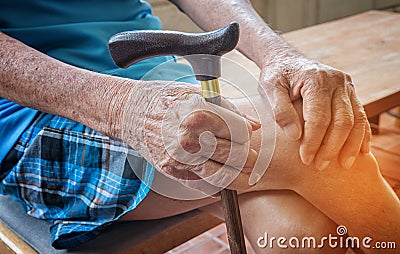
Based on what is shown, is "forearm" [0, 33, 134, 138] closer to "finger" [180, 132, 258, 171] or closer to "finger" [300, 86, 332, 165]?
"finger" [180, 132, 258, 171]

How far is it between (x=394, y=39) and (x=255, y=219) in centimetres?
107

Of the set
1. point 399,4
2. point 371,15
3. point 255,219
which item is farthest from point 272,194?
point 399,4

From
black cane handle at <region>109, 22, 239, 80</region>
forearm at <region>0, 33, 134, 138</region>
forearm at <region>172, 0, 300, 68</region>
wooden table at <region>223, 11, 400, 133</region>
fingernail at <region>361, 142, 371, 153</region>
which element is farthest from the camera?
wooden table at <region>223, 11, 400, 133</region>

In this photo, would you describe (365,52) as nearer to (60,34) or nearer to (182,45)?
(60,34)

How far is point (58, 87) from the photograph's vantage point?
745mm

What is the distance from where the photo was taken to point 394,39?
5.57 feet

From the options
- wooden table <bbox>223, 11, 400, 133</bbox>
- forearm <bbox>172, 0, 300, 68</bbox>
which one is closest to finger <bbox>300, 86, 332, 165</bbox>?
forearm <bbox>172, 0, 300, 68</bbox>

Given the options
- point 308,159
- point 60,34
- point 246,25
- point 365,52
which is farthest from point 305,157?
point 365,52

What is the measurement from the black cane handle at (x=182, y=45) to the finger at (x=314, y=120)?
207 mm

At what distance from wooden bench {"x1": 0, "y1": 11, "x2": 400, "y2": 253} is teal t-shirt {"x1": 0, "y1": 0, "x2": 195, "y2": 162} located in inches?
→ 6.1

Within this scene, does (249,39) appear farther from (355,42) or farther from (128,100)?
(355,42)

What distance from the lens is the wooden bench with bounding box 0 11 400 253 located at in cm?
89

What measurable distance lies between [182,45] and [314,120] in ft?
0.81

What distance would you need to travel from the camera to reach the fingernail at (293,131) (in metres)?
0.77
